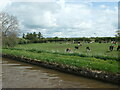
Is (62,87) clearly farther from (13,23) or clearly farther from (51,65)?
(13,23)

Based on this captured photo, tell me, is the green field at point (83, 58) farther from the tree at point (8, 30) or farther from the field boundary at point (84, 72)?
the tree at point (8, 30)

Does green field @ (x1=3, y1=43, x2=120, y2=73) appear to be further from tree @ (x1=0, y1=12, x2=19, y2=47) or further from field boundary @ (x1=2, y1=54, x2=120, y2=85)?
tree @ (x1=0, y1=12, x2=19, y2=47)

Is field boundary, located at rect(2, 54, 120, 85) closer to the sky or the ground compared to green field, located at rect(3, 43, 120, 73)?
closer to the ground

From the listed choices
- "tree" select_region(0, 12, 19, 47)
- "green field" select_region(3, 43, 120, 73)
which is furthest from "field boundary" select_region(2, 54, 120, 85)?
"tree" select_region(0, 12, 19, 47)

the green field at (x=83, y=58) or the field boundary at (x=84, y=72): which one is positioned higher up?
A: the green field at (x=83, y=58)

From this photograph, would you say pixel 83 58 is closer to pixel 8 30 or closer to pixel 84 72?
pixel 84 72

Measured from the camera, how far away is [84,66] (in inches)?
518

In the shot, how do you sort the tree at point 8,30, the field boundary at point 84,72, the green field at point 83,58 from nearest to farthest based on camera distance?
the field boundary at point 84,72 → the green field at point 83,58 → the tree at point 8,30

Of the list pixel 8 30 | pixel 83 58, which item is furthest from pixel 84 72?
pixel 8 30

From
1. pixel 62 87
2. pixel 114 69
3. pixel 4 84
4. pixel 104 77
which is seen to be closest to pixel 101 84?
pixel 104 77

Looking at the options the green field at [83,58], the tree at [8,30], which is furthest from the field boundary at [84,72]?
the tree at [8,30]

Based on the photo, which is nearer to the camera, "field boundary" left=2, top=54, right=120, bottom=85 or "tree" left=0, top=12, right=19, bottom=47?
"field boundary" left=2, top=54, right=120, bottom=85

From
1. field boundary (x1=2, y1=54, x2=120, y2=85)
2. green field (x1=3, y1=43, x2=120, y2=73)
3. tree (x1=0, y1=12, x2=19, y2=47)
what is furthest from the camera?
tree (x1=0, y1=12, x2=19, y2=47)

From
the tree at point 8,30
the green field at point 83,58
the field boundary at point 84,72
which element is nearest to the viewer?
the field boundary at point 84,72
